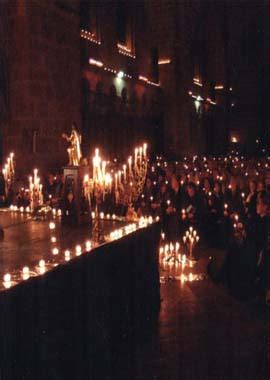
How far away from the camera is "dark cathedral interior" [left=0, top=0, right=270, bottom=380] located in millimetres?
4855

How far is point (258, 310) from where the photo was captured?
7332mm

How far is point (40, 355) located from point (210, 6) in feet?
126

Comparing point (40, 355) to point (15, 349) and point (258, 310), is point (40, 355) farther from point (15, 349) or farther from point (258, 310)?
point (258, 310)

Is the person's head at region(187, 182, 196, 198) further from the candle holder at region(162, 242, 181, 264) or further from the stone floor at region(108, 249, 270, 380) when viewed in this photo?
the stone floor at region(108, 249, 270, 380)

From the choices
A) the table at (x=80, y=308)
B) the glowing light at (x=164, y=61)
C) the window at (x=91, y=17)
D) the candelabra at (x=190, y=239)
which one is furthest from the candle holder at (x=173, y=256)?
the glowing light at (x=164, y=61)

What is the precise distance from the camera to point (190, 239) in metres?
10.4

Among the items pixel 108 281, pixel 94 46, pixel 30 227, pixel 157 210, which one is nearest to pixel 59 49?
pixel 94 46

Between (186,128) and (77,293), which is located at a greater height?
(186,128)

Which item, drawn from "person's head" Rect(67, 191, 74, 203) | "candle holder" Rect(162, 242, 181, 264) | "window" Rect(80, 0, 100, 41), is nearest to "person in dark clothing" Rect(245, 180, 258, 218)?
"candle holder" Rect(162, 242, 181, 264)

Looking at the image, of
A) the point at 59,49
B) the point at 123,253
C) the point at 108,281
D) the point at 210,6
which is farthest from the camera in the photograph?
the point at 210,6

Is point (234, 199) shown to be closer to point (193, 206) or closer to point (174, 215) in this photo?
point (193, 206)

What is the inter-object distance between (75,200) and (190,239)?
3505mm

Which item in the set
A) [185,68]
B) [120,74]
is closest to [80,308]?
[120,74]

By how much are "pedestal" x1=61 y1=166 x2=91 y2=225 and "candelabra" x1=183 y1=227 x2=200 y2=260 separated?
10.1ft
